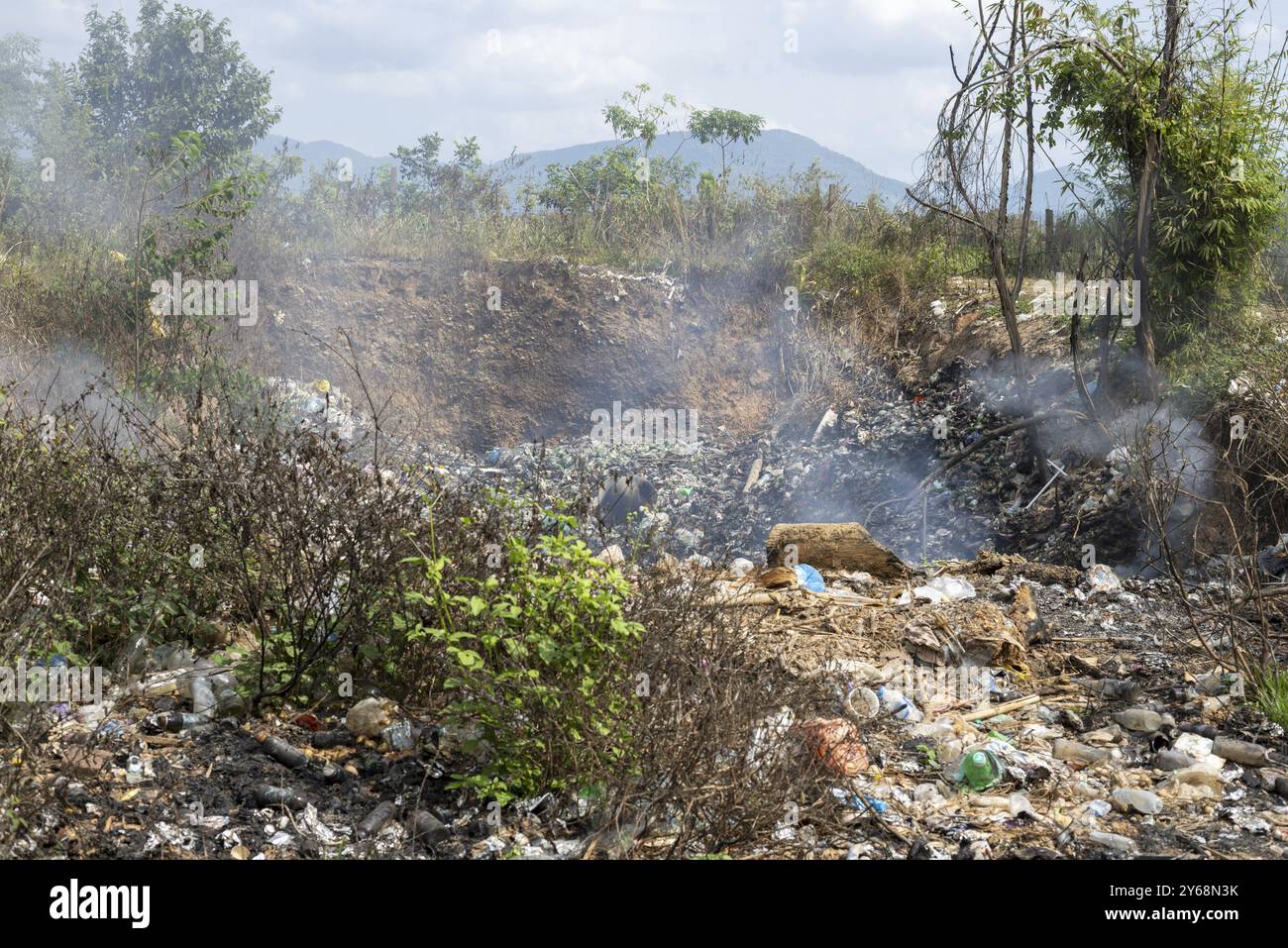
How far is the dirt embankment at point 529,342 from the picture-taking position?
1207 cm

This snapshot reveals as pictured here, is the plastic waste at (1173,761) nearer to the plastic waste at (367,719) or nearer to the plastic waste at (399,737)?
the plastic waste at (399,737)

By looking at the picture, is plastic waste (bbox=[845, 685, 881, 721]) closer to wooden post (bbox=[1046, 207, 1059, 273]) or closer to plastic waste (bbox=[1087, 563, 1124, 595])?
plastic waste (bbox=[1087, 563, 1124, 595])

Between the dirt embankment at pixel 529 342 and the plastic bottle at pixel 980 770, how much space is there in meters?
8.03

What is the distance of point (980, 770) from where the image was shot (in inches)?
148

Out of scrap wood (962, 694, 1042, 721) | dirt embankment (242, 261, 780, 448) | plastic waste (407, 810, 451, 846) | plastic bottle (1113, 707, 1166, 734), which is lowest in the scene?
scrap wood (962, 694, 1042, 721)

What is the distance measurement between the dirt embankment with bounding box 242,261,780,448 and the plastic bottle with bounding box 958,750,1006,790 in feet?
26.4

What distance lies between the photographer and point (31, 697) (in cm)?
315

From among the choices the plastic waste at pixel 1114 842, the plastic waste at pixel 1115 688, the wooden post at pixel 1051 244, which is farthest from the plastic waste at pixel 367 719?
the wooden post at pixel 1051 244

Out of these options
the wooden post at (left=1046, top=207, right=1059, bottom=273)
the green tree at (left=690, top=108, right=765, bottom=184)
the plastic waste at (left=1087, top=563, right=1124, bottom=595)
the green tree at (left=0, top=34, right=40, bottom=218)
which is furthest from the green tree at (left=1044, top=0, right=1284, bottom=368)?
the green tree at (left=0, top=34, right=40, bottom=218)

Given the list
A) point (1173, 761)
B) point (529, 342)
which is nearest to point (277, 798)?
point (1173, 761)

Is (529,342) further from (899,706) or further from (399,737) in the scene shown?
(399,737)

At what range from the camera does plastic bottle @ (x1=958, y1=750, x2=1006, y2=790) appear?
12.3ft

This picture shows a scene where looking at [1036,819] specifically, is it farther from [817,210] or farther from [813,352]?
[817,210]

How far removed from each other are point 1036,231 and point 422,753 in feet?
37.1
